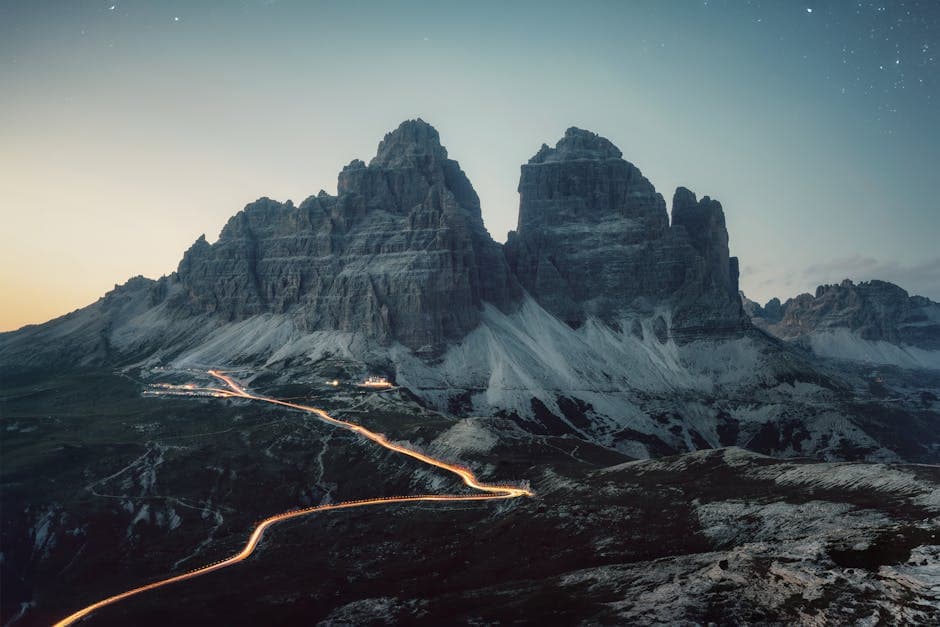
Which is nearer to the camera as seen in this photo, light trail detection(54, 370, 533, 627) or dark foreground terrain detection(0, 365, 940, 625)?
dark foreground terrain detection(0, 365, 940, 625)

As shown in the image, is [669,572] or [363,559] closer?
[669,572]

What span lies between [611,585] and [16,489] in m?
145

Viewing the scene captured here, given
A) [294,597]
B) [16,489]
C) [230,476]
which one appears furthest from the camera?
[230,476]

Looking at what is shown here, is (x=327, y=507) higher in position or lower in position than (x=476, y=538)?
lower

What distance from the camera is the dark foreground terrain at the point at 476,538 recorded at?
73000 mm

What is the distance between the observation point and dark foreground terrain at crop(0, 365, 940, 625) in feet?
240

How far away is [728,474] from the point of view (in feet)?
442

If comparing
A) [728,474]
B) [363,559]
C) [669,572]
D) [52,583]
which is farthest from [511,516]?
[52,583]

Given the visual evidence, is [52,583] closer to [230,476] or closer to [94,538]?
[94,538]

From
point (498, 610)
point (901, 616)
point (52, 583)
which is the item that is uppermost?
point (901, 616)

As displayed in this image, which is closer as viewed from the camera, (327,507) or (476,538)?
(476,538)

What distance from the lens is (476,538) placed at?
124500mm

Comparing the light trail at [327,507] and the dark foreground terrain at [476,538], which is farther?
the light trail at [327,507]

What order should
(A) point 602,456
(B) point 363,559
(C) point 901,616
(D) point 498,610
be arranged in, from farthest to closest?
(A) point 602,456 → (B) point 363,559 → (D) point 498,610 → (C) point 901,616
